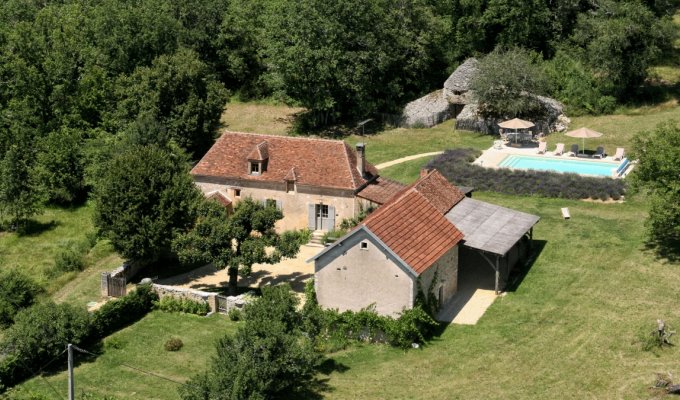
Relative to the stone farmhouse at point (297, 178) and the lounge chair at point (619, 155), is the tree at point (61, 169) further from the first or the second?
the lounge chair at point (619, 155)

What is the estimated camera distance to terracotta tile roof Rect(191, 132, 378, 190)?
6297 cm

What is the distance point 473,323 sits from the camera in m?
49.9

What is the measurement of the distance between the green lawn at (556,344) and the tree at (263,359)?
7.59 ft

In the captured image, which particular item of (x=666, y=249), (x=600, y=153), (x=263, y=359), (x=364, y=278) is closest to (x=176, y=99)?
(x=600, y=153)

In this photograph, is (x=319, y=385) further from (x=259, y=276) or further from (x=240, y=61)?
(x=240, y=61)

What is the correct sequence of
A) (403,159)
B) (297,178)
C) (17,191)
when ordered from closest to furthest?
(297,178), (17,191), (403,159)

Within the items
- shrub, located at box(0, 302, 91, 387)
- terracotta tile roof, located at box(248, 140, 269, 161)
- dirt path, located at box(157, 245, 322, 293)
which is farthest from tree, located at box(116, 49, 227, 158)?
shrub, located at box(0, 302, 91, 387)

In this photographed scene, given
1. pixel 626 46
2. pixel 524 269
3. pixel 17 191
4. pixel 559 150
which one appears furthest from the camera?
pixel 626 46

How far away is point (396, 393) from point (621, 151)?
129ft

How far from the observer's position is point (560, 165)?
245 ft

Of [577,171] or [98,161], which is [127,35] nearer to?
[98,161]

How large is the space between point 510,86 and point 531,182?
15.9m

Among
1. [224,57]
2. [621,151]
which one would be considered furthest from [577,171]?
[224,57]

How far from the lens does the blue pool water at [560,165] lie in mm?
73125
